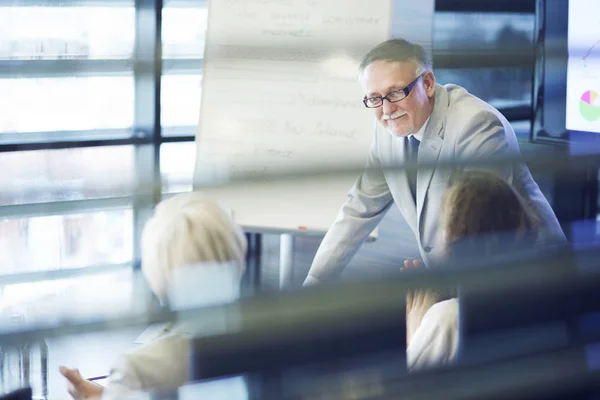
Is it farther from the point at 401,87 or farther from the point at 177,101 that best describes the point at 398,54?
the point at 177,101

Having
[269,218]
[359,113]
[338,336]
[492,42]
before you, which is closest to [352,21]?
[359,113]

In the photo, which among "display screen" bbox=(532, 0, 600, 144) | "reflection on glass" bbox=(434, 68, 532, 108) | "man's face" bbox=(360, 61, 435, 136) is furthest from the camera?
"reflection on glass" bbox=(434, 68, 532, 108)

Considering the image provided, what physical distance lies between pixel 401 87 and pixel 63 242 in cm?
103

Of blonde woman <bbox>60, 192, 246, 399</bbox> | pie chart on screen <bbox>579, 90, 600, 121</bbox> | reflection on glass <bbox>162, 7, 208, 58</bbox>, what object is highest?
reflection on glass <bbox>162, 7, 208, 58</bbox>

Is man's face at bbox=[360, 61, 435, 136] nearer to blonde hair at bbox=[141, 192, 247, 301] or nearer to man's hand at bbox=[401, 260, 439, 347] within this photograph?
man's hand at bbox=[401, 260, 439, 347]

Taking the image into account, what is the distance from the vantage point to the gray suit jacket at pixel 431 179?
97 centimetres

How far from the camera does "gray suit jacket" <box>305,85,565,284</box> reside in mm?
965

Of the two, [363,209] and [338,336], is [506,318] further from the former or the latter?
[363,209]

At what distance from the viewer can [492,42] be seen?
0.74m

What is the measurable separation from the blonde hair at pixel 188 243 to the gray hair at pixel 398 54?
45.9 inches

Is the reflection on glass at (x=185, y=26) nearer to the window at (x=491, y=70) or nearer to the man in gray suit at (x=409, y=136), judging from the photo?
the window at (x=491, y=70)

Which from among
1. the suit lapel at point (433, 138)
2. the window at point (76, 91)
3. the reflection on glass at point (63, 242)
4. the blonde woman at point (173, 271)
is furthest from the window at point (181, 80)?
the blonde woman at point (173, 271)

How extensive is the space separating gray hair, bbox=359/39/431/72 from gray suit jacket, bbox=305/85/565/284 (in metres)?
0.15

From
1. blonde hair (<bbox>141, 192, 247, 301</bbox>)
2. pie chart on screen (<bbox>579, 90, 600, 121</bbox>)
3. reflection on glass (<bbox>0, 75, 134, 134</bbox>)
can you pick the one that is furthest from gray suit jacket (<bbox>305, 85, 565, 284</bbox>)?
reflection on glass (<bbox>0, 75, 134, 134</bbox>)
